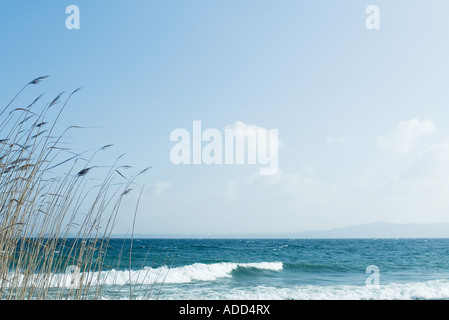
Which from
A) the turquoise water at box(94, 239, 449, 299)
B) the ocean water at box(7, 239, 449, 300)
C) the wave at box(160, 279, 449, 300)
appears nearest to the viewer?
the wave at box(160, 279, 449, 300)

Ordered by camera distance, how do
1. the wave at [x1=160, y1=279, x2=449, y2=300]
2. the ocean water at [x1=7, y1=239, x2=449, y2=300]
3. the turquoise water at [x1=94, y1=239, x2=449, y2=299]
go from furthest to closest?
the turquoise water at [x1=94, y1=239, x2=449, y2=299] → the ocean water at [x1=7, y1=239, x2=449, y2=300] → the wave at [x1=160, y1=279, x2=449, y2=300]

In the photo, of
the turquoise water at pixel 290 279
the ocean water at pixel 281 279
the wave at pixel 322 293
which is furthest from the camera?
the turquoise water at pixel 290 279

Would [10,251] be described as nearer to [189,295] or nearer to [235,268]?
[189,295]

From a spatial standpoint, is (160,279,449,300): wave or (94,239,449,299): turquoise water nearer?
(160,279,449,300): wave

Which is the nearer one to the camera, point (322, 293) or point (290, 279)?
point (322, 293)

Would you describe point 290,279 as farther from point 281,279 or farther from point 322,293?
point 322,293

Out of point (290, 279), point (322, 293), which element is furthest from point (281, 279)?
point (322, 293)

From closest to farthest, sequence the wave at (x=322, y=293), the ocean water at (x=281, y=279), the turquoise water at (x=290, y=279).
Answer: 1. the wave at (x=322, y=293)
2. the ocean water at (x=281, y=279)
3. the turquoise water at (x=290, y=279)

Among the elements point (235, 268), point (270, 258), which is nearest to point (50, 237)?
point (235, 268)

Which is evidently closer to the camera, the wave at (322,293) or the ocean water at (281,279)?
the wave at (322,293)
